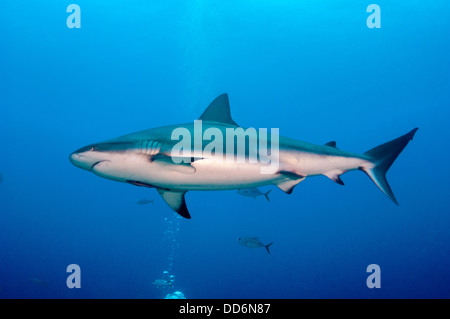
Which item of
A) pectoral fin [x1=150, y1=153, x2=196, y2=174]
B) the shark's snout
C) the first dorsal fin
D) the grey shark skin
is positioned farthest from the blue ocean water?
pectoral fin [x1=150, y1=153, x2=196, y2=174]

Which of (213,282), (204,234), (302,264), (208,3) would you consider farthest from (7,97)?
(302,264)

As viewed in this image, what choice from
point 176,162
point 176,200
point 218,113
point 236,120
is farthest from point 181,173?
point 236,120

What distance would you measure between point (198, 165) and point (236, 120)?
149ft

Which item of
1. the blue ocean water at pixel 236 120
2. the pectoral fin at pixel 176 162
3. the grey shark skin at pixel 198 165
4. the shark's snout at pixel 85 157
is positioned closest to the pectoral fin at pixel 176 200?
the grey shark skin at pixel 198 165

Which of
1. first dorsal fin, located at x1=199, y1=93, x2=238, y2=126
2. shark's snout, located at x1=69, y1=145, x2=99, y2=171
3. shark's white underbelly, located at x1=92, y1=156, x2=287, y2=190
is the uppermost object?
first dorsal fin, located at x1=199, y1=93, x2=238, y2=126

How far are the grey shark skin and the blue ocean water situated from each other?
1243 cm

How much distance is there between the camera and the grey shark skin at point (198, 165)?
322cm

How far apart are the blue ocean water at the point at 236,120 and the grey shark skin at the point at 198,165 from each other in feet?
40.8

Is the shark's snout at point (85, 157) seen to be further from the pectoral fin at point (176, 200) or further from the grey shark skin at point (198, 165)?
the pectoral fin at point (176, 200)

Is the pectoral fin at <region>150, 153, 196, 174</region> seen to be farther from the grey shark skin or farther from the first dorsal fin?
the first dorsal fin

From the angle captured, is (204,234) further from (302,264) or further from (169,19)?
(169,19)

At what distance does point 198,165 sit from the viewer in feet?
10.8

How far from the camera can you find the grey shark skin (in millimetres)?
3221

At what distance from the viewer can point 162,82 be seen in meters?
47.1
